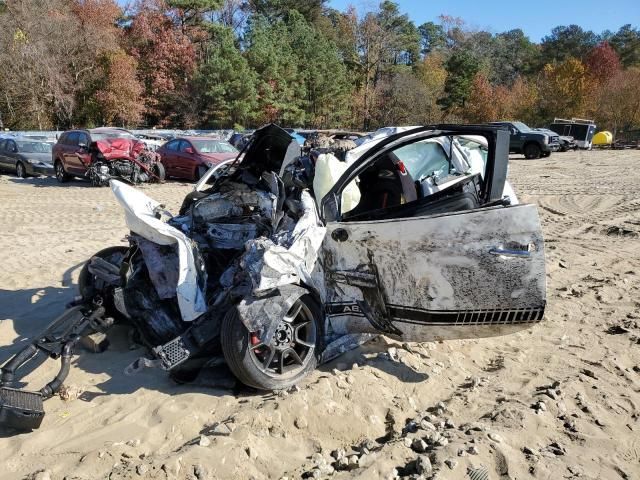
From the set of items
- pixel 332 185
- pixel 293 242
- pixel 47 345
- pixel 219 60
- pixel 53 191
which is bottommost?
pixel 53 191

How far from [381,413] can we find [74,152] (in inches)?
597

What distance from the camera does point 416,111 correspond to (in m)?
56.2

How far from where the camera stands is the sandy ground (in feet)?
9.77

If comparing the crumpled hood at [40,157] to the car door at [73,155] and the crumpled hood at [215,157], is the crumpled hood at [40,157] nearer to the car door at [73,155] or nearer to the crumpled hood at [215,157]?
the car door at [73,155]

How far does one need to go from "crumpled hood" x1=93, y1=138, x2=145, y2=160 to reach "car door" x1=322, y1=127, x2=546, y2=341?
13.1 metres

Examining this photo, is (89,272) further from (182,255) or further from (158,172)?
(158,172)

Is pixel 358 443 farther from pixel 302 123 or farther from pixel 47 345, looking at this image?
pixel 302 123

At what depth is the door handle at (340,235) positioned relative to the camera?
383 centimetres

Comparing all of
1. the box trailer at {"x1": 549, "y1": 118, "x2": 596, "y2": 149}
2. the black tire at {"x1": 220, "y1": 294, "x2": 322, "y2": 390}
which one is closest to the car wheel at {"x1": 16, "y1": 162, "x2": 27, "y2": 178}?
the black tire at {"x1": 220, "y1": 294, "x2": 322, "y2": 390}

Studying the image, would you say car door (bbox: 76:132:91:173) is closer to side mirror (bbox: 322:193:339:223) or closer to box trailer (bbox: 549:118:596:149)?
side mirror (bbox: 322:193:339:223)

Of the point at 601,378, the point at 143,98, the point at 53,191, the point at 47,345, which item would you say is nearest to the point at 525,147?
the point at 53,191

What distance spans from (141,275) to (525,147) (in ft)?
81.2

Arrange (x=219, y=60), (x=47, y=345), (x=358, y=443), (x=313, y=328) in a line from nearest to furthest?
(x=358, y=443), (x=47, y=345), (x=313, y=328), (x=219, y=60)

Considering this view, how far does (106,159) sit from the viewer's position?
1552 cm
